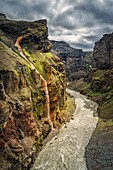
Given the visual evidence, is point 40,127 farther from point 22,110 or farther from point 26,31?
point 26,31

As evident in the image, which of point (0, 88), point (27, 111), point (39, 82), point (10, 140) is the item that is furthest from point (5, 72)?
point (39, 82)

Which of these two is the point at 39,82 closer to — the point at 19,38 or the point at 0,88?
the point at 0,88

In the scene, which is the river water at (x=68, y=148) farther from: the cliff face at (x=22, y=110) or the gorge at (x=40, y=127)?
the cliff face at (x=22, y=110)

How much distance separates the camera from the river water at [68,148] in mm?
53812

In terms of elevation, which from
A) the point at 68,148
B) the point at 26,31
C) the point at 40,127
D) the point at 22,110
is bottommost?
the point at 68,148

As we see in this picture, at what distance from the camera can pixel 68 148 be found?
64.2 m

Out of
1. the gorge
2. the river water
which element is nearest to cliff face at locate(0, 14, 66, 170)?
the gorge

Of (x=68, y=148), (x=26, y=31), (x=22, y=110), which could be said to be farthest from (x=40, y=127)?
(x=26, y=31)

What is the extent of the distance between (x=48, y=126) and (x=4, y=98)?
2885cm

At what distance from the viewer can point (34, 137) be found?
197ft

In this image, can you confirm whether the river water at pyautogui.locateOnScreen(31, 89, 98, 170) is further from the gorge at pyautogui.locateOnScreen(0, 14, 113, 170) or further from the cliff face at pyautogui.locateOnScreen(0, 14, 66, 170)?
the cliff face at pyautogui.locateOnScreen(0, 14, 66, 170)

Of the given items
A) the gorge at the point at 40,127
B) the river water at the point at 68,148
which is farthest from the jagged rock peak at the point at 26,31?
the river water at the point at 68,148

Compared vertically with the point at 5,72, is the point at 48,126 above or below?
below

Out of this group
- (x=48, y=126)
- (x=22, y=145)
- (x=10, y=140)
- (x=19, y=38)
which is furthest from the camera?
(x=19, y=38)
